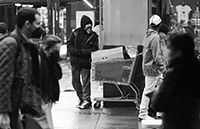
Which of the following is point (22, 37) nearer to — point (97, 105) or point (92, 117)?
point (92, 117)

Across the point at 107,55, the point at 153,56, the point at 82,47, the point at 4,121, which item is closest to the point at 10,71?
the point at 4,121

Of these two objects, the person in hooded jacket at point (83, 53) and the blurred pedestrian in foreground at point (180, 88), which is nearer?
the blurred pedestrian in foreground at point (180, 88)

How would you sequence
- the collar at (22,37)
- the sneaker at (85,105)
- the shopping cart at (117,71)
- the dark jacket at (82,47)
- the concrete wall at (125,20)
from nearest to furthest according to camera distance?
the collar at (22,37) → the shopping cart at (117,71) → the dark jacket at (82,47) → the sneaker at (85,105) → the concrete wall at (125,20)

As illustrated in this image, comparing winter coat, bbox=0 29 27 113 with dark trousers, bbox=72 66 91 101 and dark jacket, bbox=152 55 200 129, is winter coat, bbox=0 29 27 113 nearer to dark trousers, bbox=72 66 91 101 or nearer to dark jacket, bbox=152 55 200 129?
dark jacket, bbox=152 55 200 129

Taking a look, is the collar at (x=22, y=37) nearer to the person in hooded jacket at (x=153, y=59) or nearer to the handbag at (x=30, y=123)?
the handbag at (x=30, y=123)

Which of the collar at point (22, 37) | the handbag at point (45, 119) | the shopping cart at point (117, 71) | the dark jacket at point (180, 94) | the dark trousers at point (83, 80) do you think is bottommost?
the dark trousers at point (83, 80)

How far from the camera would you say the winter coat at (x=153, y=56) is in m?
8.62

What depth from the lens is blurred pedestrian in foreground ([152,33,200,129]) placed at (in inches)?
177

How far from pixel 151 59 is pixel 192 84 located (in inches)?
164

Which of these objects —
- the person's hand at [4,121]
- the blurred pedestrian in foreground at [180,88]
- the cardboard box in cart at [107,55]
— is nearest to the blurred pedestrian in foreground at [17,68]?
the person's hand at [4,121]

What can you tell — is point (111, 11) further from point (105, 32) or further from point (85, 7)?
point (85, 7)

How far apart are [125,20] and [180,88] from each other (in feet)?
21.5

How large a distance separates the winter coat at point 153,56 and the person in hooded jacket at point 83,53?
204cm

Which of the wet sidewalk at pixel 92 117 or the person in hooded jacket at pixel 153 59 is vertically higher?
the person in hooded jacket at pixel 153 59
